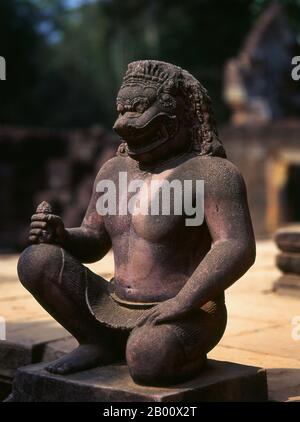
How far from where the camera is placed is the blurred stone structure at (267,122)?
16.8m

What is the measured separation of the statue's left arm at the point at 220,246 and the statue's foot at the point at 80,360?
33 centimetres

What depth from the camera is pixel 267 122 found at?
56.5 feet

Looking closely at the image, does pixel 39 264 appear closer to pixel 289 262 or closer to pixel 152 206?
pixel 152 206

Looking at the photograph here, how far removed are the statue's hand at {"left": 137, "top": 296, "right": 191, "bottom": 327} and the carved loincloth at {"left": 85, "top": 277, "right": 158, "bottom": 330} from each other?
0.12m

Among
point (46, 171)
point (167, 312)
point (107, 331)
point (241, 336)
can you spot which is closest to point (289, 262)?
point (241, 336)

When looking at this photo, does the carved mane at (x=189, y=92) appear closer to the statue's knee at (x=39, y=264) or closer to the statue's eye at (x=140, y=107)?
the statue's eye at (x=140, y=107)

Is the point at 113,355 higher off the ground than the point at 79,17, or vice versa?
the point at 79,17

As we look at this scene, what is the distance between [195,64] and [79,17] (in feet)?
76.2

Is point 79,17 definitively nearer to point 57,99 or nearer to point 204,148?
point 57,99

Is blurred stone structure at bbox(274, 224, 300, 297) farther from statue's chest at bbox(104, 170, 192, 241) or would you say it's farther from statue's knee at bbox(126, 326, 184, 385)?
statue's knee at bbox(126, 326, 184, 385)

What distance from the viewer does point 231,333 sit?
490 cm

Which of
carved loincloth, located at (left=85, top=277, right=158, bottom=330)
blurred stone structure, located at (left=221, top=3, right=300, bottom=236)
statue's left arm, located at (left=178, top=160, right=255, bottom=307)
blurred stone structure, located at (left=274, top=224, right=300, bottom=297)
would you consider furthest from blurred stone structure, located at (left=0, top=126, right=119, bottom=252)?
statue's left arm, located at (left=178, top=160, right=255, bottom=307)

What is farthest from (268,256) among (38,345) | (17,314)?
(38,345)

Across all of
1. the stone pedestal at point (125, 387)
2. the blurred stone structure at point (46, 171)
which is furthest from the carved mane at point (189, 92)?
the blurred stone structure at point (46, 171)
